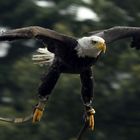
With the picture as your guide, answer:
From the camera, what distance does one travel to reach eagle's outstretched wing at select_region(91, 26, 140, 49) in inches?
388

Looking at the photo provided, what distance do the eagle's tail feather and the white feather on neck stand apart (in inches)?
22.9

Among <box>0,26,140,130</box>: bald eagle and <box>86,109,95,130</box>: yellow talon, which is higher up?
<box>0,26,140,130</box>: bald eagle

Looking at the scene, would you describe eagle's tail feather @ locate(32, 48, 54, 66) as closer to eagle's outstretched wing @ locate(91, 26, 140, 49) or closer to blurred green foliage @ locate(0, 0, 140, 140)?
eagle's outstretched wing @ locate(91, 26, 140, 49)

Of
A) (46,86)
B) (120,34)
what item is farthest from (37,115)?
(120,34)

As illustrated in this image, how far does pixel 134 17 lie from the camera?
1967cm

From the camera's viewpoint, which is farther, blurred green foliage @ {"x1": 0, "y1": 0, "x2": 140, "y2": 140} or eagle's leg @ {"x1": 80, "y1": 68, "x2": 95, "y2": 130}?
blurred green foliage @ {"x1": 0, "y1": 0, "x2": 140, "y2": 140}

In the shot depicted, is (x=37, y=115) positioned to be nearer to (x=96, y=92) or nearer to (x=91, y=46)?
(x=91, y=46)

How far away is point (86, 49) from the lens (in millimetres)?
9289

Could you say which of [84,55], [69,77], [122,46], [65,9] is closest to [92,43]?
[84,55]

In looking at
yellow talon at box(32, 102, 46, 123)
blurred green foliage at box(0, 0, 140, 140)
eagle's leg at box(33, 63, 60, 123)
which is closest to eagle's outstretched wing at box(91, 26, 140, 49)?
eagle's leg at box(33, 63, 60, 123)

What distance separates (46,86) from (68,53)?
0.43 meters

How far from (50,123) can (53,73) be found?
8.08 meters

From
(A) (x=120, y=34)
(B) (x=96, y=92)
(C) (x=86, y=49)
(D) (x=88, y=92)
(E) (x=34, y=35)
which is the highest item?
(E) (x=34, y=35)

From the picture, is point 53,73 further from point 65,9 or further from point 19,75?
point 65,9
